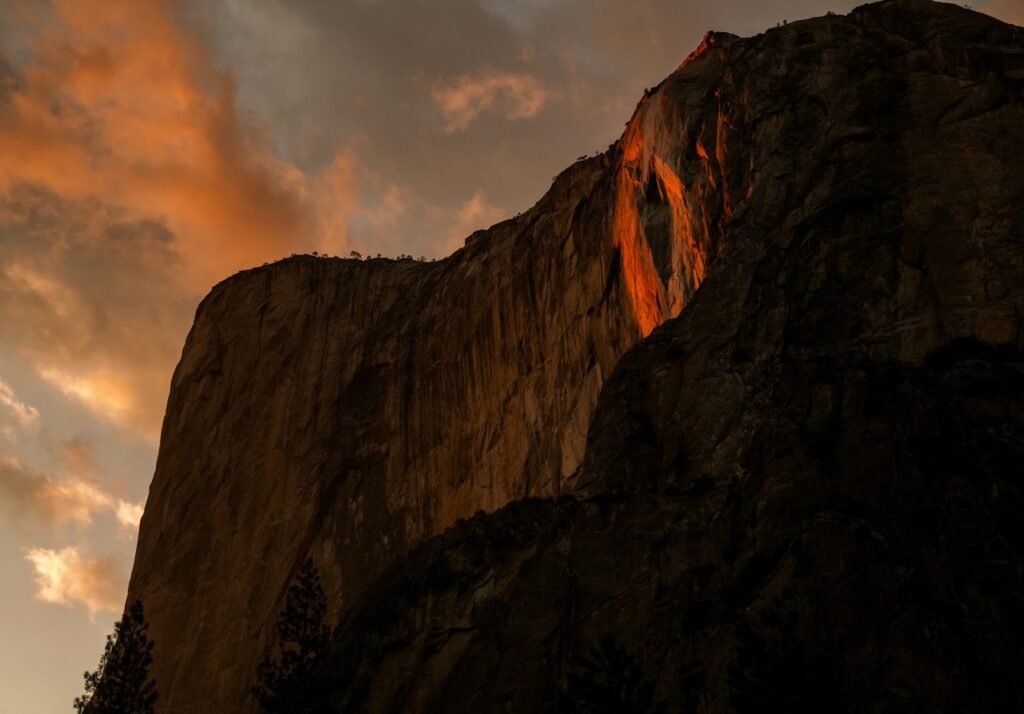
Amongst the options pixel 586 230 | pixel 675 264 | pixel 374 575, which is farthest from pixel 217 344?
pixel 675 264

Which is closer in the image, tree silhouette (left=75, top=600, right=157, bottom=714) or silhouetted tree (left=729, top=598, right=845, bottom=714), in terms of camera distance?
silhouetted tree (left=729, top=598, right=845, bottom=714)

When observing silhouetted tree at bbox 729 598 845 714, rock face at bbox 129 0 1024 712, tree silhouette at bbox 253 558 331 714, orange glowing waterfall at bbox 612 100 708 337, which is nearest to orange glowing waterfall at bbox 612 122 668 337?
orange glowing waterfall at bbox 612 100 708 337

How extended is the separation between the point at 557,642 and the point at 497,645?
1.76m

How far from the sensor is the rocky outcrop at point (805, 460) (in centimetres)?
2341

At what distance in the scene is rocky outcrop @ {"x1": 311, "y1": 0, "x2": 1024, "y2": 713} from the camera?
2341cm

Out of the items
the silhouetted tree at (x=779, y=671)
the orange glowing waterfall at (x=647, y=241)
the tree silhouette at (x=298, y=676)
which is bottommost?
the silhouetted tree at (x=779, y=671)

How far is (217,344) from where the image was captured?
5894 centimetres

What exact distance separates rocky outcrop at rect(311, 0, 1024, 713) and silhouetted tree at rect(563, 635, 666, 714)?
8 centimetres

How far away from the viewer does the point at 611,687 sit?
24.2m

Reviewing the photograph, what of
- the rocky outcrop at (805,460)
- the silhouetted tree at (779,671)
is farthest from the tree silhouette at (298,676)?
the silhouetted tree at (779,671)

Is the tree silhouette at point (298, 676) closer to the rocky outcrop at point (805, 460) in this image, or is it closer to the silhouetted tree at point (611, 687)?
the rocky outcrop at point (805, 460)

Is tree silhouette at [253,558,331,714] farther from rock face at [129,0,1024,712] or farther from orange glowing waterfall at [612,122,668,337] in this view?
orange glowing waterfall at [612,122,668,337]

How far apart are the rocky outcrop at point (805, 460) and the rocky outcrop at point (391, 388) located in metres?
3.46

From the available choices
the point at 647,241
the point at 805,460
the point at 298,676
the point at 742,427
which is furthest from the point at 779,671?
the point at 647,241
